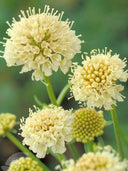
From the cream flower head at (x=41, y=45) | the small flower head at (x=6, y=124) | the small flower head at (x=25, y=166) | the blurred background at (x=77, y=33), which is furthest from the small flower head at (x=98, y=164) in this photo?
the blurred background at (x=77, y=33)

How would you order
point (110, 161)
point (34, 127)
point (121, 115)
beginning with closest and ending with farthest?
point (110, 161)
point (34, 127)
point (121, 115)

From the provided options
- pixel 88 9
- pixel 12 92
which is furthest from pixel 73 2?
pixel 12 92

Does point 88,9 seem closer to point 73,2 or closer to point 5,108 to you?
point 73,2

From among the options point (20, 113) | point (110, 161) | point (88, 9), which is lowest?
point (110, 161)

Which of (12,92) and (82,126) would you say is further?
(12,92)

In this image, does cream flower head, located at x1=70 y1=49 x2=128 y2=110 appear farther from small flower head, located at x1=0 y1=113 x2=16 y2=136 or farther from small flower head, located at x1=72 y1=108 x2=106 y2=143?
small flower head, located at x1=0 y1=113 x2=16 y2=136

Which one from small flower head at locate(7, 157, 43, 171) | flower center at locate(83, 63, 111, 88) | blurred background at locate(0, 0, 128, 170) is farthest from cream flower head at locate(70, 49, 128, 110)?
blurred background at locate(0, 0, 128, 170)
